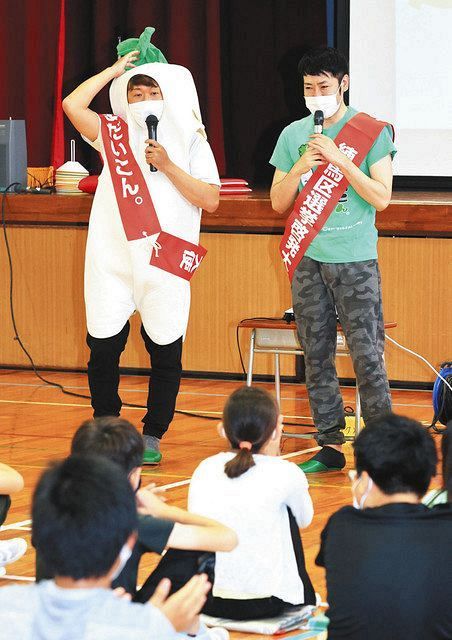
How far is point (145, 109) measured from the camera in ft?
14.3

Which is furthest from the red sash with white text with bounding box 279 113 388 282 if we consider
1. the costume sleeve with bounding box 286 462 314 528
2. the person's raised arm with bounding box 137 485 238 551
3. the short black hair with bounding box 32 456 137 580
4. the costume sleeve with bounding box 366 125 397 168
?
the short black hair with bounding box 32 456 137 580

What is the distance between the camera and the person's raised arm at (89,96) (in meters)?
4.43

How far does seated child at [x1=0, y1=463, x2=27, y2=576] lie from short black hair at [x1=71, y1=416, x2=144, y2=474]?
2.31 ft

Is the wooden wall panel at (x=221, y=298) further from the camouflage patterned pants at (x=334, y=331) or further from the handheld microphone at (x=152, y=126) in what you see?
the handheld microphone at (x=152, y=126)

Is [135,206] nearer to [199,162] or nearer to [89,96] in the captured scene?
[199,162]

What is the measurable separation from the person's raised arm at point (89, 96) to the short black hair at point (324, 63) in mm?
683

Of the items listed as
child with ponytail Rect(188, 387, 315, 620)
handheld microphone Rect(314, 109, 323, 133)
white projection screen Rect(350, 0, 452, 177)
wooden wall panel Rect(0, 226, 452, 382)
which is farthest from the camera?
white projection screen Rect(350, 0, 452, 177)

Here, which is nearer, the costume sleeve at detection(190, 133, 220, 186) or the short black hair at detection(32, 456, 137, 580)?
the short black hair at detection(32, 456, 137, 580)

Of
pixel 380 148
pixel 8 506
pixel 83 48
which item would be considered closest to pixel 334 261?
pixel 380 148

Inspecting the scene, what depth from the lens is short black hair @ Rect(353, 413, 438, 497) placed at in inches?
85.7

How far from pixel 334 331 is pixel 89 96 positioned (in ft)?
3.97

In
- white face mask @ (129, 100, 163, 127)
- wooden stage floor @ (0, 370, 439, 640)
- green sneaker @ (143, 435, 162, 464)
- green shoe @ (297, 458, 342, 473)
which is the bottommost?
wooden stage floor @ (0, 370, 439, 640)

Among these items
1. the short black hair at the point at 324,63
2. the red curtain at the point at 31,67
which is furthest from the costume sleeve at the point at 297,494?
the red curtain at the point at 31,67

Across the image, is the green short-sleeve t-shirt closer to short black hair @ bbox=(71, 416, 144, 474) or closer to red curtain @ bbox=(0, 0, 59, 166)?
short black hair @ bbox=(71, 416, 144, 474)
